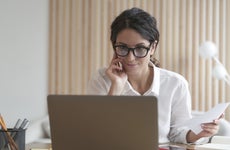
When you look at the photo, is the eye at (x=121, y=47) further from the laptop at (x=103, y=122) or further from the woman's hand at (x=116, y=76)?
the laptop at (x=103, y=122)

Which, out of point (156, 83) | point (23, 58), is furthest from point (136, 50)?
point (23, 58)

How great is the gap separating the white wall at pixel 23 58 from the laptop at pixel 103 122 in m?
2.80

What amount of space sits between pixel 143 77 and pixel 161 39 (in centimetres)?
179

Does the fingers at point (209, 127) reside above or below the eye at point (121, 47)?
below

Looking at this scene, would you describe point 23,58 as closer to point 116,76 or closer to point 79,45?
point 79,45

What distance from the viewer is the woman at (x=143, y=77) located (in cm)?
177

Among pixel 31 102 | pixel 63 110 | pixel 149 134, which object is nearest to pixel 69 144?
pixel 63 110

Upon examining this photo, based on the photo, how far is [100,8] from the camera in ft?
12.7

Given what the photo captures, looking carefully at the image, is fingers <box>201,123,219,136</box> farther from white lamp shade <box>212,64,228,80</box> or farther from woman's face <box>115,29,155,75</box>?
white lamp shade <box>212,64,228,80</box>

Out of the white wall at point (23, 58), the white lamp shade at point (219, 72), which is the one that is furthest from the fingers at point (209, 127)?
the white wall at point (23, 58)

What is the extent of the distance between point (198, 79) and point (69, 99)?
2.73m

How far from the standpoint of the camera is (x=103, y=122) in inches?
41.3

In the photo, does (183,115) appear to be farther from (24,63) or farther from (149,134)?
(24,63)

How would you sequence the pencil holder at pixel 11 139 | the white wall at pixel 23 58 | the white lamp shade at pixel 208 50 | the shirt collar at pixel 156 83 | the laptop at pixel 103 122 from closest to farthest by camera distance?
the laptop at pixel 103 122
the pencil holder at pixel 11 139
the shirt collar at pixel 156 83
the white lamp shade at pixel 208 50
the white wall at pixel 23 58
